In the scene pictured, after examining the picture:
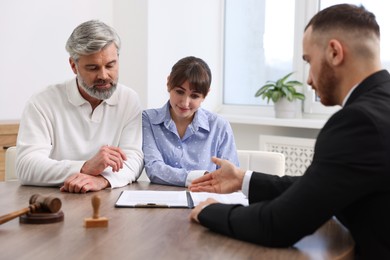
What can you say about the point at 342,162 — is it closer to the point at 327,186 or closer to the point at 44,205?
the point at 327,186

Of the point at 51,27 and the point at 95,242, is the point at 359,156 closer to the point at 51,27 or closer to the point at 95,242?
the point at 95,242

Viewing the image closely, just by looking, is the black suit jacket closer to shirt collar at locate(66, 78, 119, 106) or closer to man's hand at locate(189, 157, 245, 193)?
man's hand at locate(189, 157, 245, 193)

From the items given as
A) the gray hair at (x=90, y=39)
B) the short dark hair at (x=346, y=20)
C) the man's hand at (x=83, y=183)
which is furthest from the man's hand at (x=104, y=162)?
the short dark hair at (x=346, y=20)

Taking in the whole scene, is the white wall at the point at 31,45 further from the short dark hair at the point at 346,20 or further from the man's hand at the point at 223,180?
the short dark hair at the point at 346,20

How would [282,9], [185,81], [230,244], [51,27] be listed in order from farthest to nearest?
[282,9], [51,27], [185,81], [230,244]

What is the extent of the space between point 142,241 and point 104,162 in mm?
771

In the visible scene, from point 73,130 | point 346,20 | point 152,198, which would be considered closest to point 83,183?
point 152,198

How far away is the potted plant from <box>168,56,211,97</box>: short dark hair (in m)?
1.70

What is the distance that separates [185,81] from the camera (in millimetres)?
2574

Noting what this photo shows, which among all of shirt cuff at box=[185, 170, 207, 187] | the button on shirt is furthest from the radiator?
shirt cuff at box=[185, 170, 207, 187]

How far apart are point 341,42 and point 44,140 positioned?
1.45 meters

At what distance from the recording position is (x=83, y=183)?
6.91 feet

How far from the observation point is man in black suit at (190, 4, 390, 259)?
1.30m

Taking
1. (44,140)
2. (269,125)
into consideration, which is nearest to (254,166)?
(44,140)
